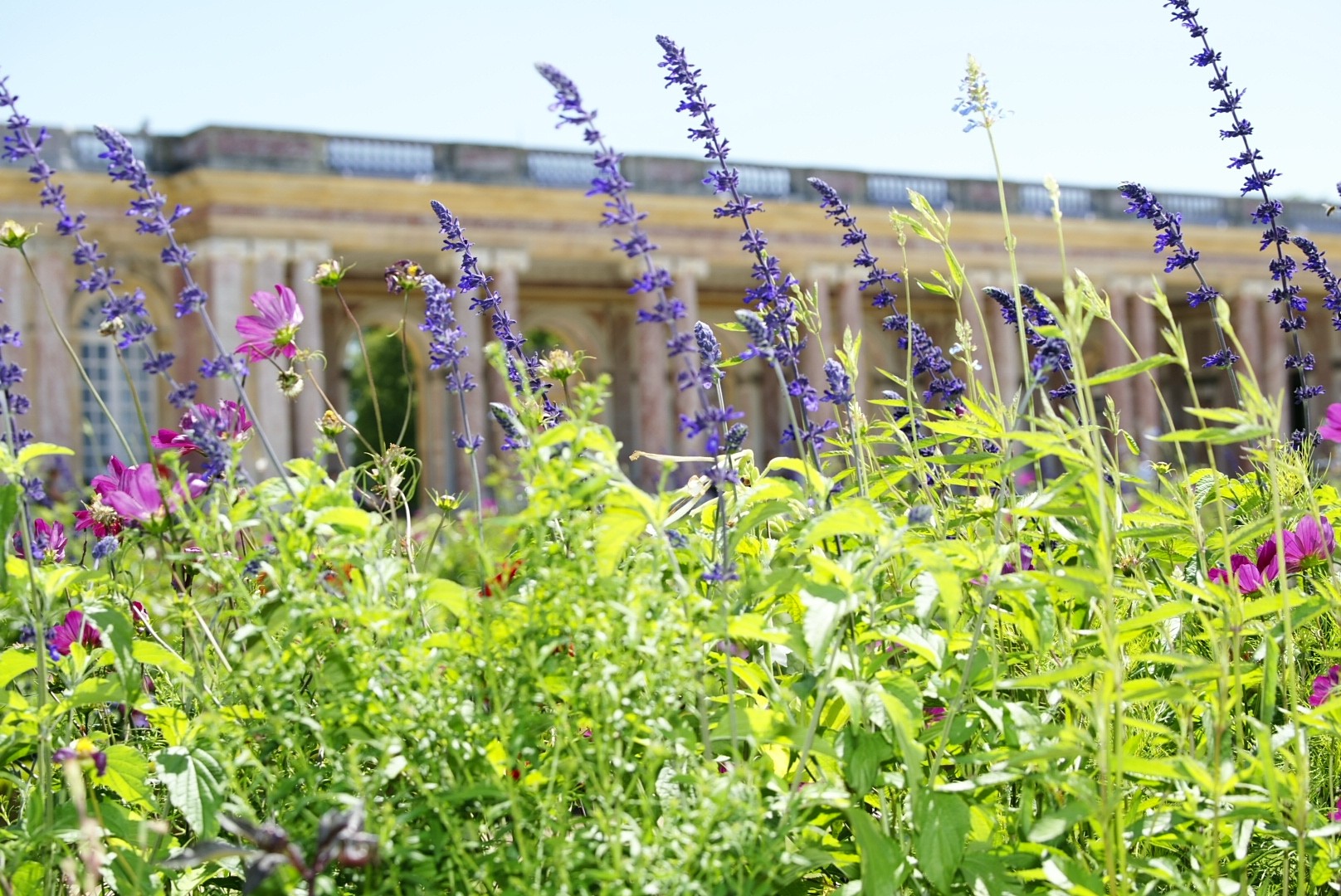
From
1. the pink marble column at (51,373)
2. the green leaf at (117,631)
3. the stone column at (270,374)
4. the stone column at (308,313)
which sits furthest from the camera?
the stone column at (308,313)

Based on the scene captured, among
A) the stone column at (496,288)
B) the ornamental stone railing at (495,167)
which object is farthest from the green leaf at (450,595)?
the stone column at (496,288)

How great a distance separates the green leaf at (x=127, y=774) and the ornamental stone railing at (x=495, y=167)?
51.3 feet

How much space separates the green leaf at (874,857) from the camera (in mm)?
1402

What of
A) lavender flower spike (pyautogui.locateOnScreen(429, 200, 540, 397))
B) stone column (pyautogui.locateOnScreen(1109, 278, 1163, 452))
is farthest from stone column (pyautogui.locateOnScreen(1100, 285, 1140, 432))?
lavender flower spike (pyautogui.locateOnScreen(429, 200, 540, 397))

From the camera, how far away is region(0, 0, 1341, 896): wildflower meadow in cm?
130

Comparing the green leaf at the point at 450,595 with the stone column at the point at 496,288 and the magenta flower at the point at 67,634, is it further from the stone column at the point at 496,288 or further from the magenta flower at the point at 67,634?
the stone column at the point at 496,288

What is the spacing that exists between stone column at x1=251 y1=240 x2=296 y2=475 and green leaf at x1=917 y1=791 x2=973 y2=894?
55.5 ft

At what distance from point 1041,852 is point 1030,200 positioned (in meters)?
25.3

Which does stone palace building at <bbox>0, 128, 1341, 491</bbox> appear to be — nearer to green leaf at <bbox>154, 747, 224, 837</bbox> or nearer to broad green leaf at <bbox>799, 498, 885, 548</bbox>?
green leaf at <bbox>154, 747, 224, 837</bbox>

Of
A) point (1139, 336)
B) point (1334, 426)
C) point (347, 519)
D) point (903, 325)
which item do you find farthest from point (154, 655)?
point (1139, 336)

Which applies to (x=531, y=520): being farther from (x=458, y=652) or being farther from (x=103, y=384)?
(x=103, y=384)

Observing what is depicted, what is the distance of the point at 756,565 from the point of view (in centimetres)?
145

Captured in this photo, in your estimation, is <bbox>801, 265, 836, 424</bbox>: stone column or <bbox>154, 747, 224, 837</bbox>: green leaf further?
<bbox>801, 265, 836, 424</bbox>: stone column

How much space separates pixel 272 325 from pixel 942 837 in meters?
1.29
